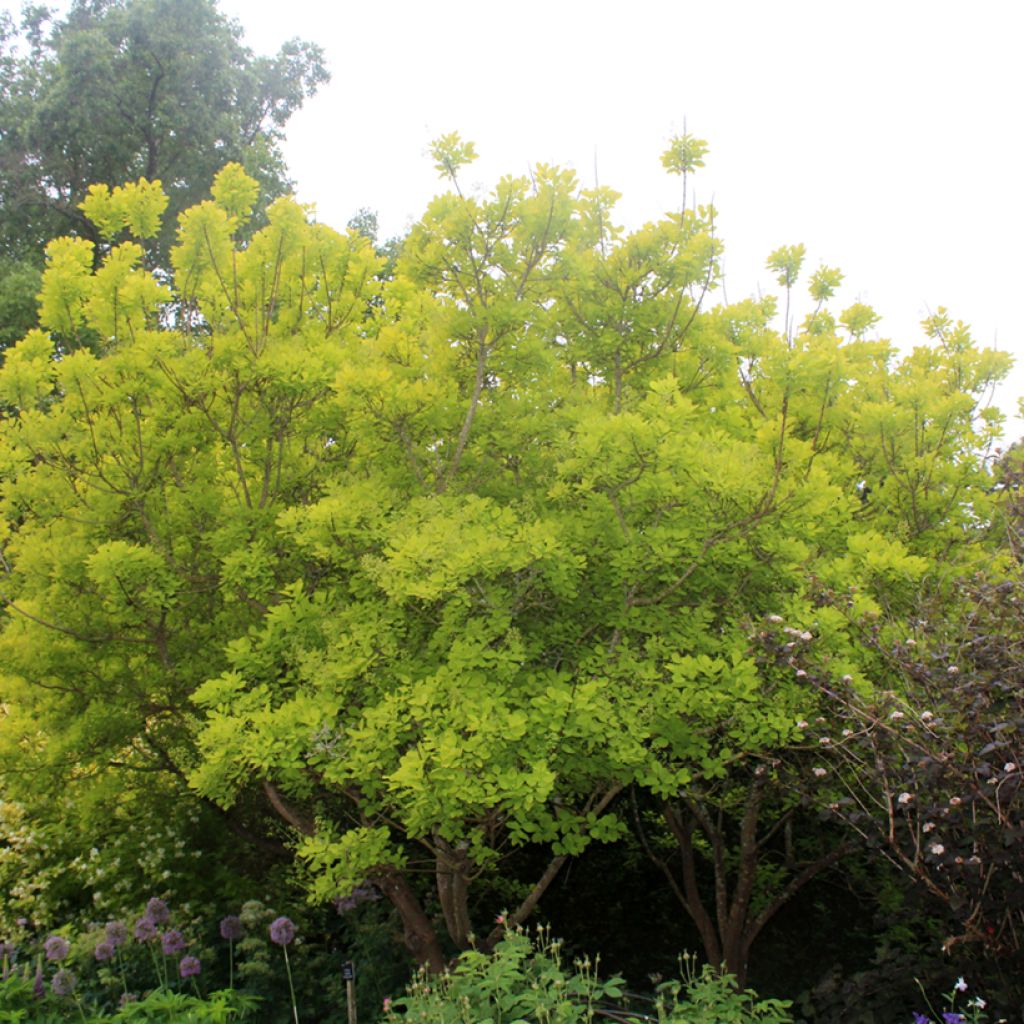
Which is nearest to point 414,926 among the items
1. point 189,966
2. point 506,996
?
point 189,966

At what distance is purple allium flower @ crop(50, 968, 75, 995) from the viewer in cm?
540

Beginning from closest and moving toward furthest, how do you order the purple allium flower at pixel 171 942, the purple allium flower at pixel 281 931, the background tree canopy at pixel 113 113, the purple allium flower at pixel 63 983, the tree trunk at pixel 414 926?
1. the purple allium flower at pixel 63 983
2. the purple allium flower at pixel 281 931
3. the purple allium flower at pixel 171 942
4. the tree trunk at pixel 414 926
5. the background tree canopy at pixel 113 113

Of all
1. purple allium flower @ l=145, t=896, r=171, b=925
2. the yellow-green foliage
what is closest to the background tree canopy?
the yellow-green foliage

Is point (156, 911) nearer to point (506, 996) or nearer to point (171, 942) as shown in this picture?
point (171, 942)

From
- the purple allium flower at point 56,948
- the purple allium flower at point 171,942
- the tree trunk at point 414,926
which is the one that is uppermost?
the purple allium flower at point 56,948

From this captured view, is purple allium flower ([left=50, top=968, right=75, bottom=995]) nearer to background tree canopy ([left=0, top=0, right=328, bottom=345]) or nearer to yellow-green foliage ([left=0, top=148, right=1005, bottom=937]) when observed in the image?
yellow-green foliage ([left=0, top=148, right=1005, bottom=937])

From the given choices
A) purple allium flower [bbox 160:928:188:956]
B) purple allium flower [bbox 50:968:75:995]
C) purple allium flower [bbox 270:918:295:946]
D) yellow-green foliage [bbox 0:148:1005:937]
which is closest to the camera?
yellow-green foliage [bbox 0:148:1005:937]

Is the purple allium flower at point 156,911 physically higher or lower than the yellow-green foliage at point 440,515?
lower

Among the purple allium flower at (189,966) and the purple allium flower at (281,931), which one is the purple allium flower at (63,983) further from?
the purple allium flower at (281,931)

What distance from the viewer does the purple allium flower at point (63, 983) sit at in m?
5.40

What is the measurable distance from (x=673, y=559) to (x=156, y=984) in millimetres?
4515

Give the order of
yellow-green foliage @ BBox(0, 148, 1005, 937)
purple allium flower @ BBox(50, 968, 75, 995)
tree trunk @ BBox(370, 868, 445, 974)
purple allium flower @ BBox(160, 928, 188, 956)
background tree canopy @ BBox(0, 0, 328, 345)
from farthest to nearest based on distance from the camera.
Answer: background tree canopy @ BBox(0, 0, 328, 345)
tree trunk @ BBox(370, 868, 445, 974)
purple allium flower @ BBox(160, 928, 188, 956)
purple allium flower @ BBox(50, 968, 75, 995)
yellow-green foliage @ BBox(0, 148, 1005, 937)

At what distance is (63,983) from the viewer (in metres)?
5.43

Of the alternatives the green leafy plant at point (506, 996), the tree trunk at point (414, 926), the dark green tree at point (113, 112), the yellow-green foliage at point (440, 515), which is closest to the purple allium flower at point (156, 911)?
the yellow-green foliage at point (440, 515)
